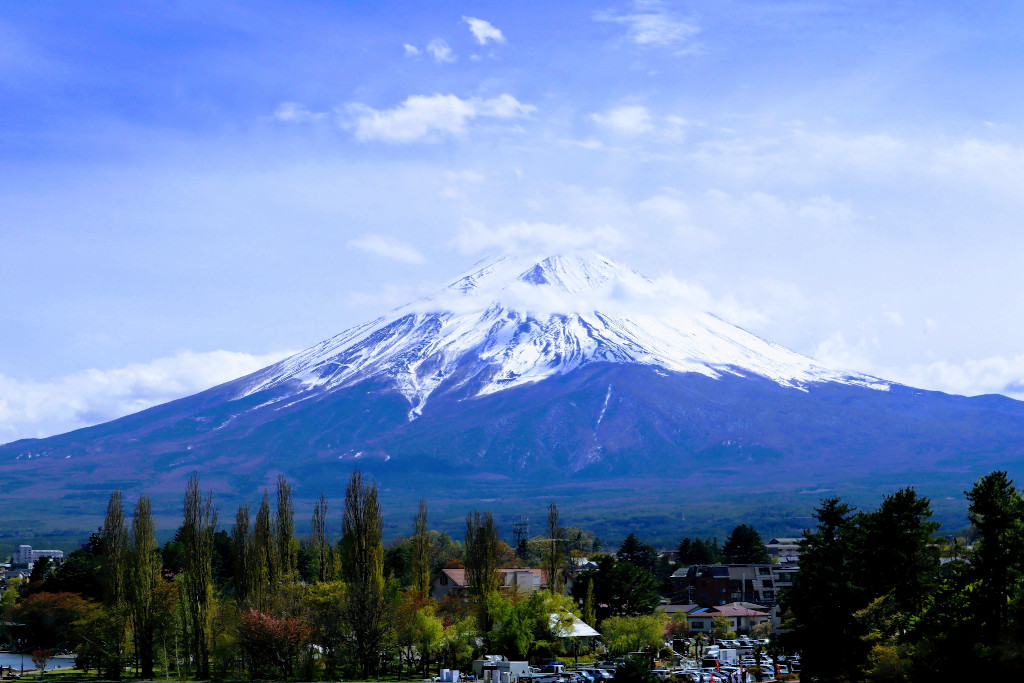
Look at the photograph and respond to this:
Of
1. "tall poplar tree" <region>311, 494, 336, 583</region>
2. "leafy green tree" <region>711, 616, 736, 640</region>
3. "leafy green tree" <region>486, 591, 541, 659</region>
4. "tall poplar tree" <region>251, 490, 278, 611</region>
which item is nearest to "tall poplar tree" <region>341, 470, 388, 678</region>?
"tall poplar tree" <region>311, 494, 336, 583</region>

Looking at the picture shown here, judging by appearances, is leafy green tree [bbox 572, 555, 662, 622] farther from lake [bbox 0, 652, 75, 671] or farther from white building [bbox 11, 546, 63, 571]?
white building [bbox 11, 546, 63, 571]

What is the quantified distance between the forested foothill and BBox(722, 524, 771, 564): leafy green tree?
31.8 metres

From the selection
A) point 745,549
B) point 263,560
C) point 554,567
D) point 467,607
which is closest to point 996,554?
point 467,607

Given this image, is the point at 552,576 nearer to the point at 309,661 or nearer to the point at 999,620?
the point at 309,661

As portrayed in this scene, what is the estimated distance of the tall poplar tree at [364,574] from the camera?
5212cm

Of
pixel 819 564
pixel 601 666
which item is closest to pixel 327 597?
pixel 601 666

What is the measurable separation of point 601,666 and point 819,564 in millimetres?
12324

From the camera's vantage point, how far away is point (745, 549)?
11194cm

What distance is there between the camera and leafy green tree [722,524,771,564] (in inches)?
4388

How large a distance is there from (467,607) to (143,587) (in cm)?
1676

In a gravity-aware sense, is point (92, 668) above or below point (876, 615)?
A: below

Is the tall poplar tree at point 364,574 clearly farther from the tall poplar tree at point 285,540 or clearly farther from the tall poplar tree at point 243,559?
the tall poplar tree at point 243,559

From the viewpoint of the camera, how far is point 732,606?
283 ft

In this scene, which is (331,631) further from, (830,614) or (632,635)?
(830,614)
